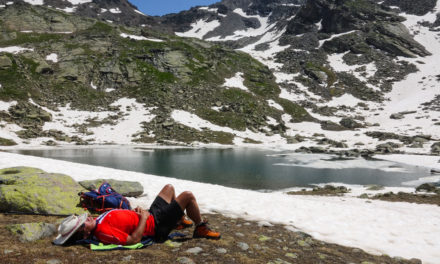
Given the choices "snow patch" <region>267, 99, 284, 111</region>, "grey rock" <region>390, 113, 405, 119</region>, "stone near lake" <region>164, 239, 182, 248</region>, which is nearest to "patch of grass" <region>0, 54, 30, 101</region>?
"snow patch" <region>267, 99, 284, 111</region>

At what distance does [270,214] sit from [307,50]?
489ft

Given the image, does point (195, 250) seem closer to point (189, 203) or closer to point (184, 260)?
point (184, 260)

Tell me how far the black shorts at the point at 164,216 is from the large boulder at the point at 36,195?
3.19 m

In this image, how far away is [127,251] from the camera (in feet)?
19.0

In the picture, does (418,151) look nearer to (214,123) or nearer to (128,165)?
(214,123)

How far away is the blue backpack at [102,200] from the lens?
7867 millimetres

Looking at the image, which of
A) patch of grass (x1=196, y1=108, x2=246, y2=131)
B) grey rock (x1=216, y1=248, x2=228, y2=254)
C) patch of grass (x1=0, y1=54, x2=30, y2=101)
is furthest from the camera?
patch of grass (x1=196, y1=108, x2=246, y2=131)

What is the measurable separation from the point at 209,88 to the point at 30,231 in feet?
282

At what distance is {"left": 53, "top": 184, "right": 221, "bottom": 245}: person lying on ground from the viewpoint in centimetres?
575

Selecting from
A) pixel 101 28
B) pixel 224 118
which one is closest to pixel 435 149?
pixel 224 118

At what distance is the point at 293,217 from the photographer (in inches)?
434

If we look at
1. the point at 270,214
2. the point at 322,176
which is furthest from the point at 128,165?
the point at 270,214

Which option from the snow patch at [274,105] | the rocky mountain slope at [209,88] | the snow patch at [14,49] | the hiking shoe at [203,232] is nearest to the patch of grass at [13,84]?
the rocky mountain slope at [209,88]

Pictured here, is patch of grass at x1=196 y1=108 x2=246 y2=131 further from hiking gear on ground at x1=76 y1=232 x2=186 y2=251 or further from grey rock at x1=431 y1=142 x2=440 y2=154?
hiking gear on ground at x1=76 y1=232 x2=186 y2=251
